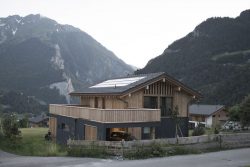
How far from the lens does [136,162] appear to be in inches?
967

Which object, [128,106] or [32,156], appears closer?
[32,156]

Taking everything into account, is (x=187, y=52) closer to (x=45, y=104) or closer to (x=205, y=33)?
(x=205, y=33)

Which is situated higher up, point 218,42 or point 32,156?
point 218,42

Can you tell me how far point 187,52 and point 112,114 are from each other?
156m

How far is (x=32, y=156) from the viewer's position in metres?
27.0

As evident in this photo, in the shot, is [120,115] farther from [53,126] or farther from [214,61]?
[214,61]

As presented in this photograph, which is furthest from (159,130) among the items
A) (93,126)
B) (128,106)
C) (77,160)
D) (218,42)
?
(218,42)

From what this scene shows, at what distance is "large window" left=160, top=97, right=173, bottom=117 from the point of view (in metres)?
36.7

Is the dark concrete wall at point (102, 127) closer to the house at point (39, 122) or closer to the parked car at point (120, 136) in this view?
the parked car at point (120, 136)

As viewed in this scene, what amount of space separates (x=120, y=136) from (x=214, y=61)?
13678cm

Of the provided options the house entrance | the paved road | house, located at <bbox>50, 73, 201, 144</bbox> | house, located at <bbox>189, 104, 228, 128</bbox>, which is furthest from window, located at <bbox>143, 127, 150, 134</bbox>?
house, located at <bbox>189, 104, 228, 128</bbox>

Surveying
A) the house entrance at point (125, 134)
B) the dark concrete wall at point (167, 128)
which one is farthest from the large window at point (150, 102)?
the house entrance at point (125, 134)

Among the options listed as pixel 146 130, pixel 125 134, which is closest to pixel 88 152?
pixel 125 134

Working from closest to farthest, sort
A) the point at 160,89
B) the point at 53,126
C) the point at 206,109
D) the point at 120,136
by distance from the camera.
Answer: the point at 120,136 < the point at 160,89 < the point at 53,126 < the point at 206,109
